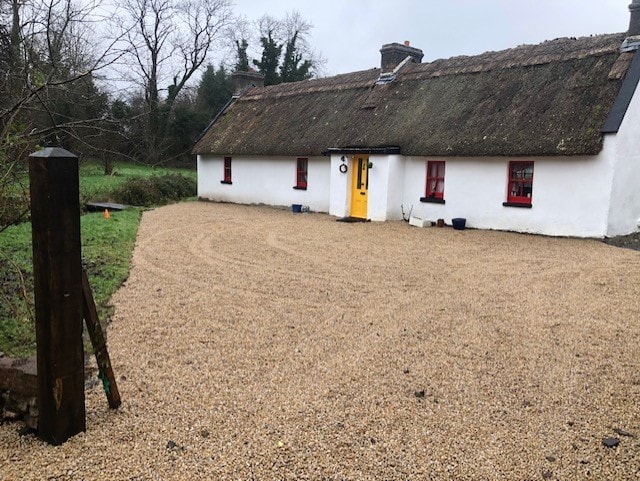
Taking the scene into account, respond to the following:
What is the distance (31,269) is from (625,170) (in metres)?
12.9

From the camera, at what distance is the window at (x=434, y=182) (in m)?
15.8

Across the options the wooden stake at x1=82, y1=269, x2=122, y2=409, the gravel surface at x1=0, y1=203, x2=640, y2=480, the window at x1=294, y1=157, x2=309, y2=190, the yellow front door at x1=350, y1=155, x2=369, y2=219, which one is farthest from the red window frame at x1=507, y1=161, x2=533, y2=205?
the wooden stake at x1=82, y1=269, x2=122, y2=409

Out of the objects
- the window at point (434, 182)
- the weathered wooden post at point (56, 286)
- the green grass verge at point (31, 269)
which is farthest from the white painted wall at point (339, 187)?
the weathered wooden post at point (56, 286)

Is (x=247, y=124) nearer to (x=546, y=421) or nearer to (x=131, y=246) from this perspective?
(x=131, y=246)

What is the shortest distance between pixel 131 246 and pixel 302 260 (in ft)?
12.7

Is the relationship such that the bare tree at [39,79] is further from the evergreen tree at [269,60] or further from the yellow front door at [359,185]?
the evergreen tree at [269,60]

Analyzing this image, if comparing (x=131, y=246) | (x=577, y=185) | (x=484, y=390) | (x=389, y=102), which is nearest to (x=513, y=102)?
(x=577, y=185)

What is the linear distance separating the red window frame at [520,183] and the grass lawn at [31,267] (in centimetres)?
972

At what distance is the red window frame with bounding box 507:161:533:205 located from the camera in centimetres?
1394

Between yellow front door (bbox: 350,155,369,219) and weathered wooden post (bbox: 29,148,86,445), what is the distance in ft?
45.2

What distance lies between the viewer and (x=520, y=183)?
46.5ft

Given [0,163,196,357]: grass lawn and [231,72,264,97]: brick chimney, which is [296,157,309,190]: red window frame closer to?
[0,163,196,357]: grass lawn

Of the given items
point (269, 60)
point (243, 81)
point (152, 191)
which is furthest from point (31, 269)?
point (269, 60)

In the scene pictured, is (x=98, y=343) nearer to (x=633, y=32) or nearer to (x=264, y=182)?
(x=633, y=32)
